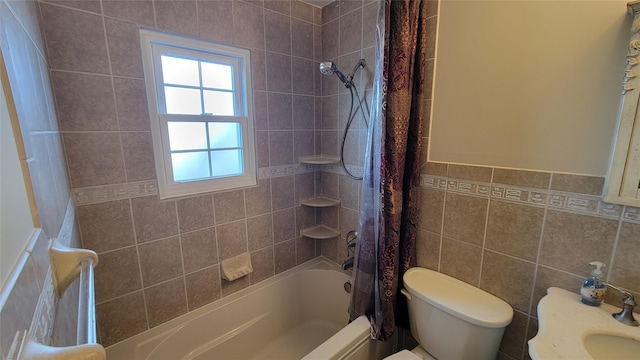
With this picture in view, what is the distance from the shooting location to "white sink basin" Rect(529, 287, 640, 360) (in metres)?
0.71

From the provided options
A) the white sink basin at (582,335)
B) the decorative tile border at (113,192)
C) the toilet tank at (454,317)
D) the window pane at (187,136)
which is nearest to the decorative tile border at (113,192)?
the decorative tile border at (113,192)

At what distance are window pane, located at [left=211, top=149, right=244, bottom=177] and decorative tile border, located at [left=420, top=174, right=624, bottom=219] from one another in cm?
133

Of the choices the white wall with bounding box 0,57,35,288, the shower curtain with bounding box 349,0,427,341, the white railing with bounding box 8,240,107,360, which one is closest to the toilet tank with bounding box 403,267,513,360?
the shower curtain with bounding box 349,0,427,341

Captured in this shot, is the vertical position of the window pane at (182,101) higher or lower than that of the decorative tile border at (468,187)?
higher

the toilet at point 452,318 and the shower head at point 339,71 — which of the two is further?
the shower head at point 339,71

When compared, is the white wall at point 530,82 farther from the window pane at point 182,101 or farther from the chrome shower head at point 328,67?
the window pane at point 182,101

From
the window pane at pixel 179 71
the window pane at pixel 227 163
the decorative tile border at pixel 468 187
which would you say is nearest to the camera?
the decorative tile border at pixel 468 187

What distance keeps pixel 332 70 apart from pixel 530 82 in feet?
3.60

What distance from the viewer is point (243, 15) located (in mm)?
1642

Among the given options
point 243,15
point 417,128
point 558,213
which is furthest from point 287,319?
point 243,15

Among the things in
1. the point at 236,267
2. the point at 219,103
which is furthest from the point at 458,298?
the point at 219,103

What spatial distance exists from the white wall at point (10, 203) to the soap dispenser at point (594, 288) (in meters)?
1.51

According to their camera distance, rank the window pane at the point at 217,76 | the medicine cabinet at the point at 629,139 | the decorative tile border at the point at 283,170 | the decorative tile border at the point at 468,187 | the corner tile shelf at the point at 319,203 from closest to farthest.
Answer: the medicine cabinet at the point at 629,139 < the decorative tile border at the point at 468,187 < the window pane at the point at 217,76 < the decorative tile border at the point at 283,170 < the corner tile shelf at the point at 319,203

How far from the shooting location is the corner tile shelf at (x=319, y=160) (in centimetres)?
199
